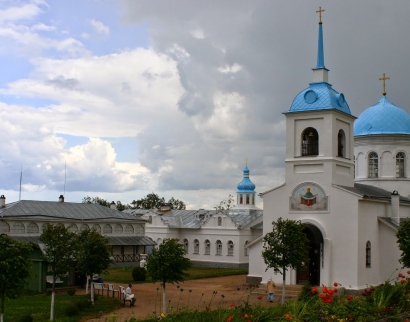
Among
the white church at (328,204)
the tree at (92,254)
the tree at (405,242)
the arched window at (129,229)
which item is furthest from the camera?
the arched window at (129,229)

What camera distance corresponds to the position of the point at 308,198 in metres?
29.0

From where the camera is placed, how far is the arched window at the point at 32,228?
1595 inches

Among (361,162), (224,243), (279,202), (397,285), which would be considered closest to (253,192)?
(224,243)

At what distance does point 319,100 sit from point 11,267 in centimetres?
1759

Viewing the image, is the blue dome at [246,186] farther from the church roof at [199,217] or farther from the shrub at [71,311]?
the shrub at [71,311]

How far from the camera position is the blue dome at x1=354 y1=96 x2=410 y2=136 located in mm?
36906

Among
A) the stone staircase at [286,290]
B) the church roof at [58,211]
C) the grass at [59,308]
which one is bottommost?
the grass at [59,308]

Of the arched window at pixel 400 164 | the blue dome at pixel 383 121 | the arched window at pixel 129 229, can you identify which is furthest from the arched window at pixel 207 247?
the arched window at pixel 400 164

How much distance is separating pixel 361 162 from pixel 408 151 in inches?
118

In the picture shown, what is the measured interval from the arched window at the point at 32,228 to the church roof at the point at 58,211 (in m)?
0.53

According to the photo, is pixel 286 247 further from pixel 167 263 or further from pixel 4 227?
pixel 4 227

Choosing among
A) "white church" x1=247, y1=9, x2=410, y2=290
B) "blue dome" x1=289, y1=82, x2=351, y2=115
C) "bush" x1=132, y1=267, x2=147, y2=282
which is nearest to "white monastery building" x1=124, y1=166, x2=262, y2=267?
"bush" x1=132, y1=267, x2=147, y2=282

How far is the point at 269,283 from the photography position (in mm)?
26594

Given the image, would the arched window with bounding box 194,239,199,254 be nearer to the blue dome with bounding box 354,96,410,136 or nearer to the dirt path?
the dirt path
